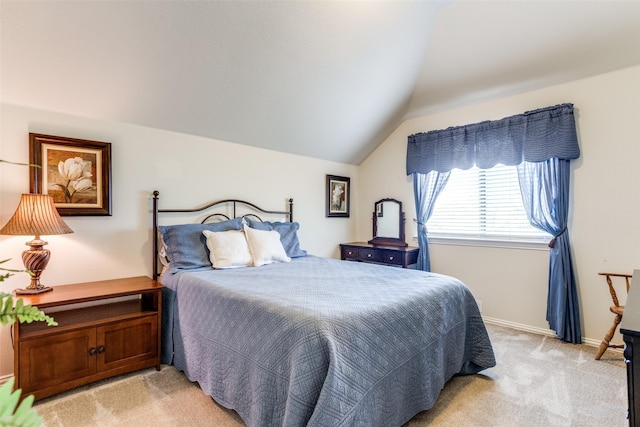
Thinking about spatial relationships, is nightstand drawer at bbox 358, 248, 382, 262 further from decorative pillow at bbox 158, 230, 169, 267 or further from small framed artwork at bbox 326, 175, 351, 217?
decorative pillow at bbox 158, 230, 169, 267

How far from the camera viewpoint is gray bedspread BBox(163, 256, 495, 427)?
1474 millimetres

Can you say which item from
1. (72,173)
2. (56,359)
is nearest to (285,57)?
(72,173)

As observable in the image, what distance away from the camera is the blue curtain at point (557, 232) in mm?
3055

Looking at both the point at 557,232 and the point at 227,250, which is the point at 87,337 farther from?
the point at 557,232

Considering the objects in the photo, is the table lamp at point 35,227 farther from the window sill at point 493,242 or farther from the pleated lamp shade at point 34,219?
the window sill at point 493,242

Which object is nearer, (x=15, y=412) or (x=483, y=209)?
(x=15, y=412)

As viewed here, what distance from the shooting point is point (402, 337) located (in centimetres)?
181

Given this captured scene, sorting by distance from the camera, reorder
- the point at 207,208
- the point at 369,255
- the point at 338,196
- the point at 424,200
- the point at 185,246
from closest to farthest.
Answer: the point at 185,246
the point at 207,208
the point at 424,200
the point at 369,255
the point at 338,196

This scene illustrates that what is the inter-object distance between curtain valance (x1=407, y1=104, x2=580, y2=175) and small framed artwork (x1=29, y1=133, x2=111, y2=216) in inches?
131

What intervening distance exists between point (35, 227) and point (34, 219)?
0.18ft

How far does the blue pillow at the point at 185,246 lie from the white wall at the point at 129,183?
0.31 metres

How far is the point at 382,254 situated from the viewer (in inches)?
161

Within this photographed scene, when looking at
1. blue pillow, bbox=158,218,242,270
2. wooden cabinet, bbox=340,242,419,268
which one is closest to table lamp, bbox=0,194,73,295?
blue pillow, bbox=158,218,242,270

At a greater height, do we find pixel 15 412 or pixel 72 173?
pixel 72 173
